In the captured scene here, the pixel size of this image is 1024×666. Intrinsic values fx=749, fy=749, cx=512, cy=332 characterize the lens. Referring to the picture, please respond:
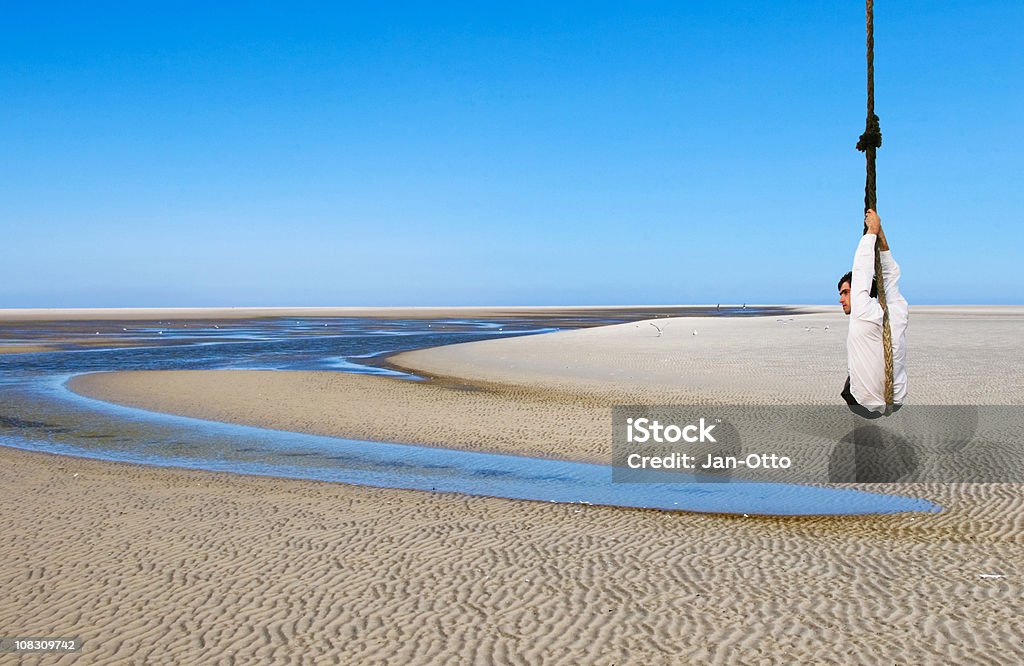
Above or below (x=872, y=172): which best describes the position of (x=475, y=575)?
below

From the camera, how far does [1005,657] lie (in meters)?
5.18

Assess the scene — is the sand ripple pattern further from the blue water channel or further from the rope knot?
the rope knot

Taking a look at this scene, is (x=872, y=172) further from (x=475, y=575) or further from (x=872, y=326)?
(x=475, y=575)

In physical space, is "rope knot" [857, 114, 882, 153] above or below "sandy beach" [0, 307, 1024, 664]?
above

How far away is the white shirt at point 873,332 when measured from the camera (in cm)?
612

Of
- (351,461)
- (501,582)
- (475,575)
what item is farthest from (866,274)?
(351,461)

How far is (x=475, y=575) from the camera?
23.1 feet

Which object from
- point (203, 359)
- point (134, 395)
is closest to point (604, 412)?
point (134, 395)

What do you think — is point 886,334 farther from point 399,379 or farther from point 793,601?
point 399,379

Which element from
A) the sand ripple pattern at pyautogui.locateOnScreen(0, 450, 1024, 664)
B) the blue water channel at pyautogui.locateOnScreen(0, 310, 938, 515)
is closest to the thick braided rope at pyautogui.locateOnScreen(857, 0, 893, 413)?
the sand ripple pattern at pyautogui.locateOnScreen(0, 450, 1024, 664)

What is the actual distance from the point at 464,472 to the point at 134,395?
14189mm

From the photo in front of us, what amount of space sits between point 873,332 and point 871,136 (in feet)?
5.26

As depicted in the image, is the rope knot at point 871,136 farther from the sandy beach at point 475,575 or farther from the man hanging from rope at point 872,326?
the sandy beach at point 475,575

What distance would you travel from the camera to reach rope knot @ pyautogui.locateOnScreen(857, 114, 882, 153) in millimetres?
6078
